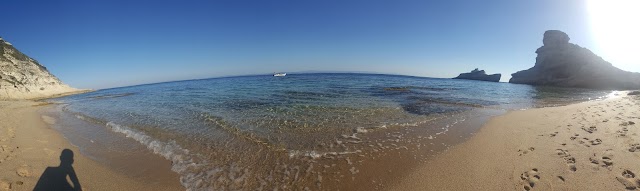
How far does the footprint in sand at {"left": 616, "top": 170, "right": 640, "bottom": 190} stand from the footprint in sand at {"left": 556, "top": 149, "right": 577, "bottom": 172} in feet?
2.39

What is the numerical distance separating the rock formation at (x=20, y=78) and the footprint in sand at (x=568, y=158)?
186ft

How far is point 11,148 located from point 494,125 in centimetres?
1885

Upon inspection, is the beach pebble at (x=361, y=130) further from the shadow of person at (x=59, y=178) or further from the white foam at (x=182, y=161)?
the shadow of person at (x=59, y=178)

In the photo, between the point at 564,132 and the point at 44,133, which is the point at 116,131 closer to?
the point at 44,133

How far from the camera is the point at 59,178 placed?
254 inches

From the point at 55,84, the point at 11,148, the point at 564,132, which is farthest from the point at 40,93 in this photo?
the point at 564,132

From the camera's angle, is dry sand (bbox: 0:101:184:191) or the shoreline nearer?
the shoreline

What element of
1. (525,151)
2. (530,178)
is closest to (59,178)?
(530,178)

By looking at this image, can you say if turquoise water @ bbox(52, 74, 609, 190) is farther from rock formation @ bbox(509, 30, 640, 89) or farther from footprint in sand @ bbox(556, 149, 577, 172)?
rock formation @ bbox(509, 30, 640, 89)

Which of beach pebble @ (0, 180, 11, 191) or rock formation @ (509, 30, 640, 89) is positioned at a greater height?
rock formation @ (509, 30, 640, 89)

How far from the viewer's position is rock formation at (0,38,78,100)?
120ft

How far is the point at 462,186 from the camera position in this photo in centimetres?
550

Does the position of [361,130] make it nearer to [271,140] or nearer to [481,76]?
[271,140]

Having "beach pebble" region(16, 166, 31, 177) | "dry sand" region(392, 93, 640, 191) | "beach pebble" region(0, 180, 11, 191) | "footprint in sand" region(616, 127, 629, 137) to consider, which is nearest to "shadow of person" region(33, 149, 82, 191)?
"beach pebble" region(16, 166, 31, 177)
